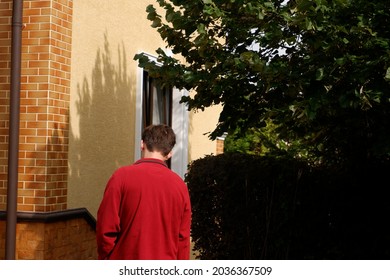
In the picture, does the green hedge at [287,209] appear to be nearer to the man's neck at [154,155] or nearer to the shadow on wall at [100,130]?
the shadow on wall at [100,130]

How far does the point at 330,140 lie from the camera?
26.7 feet

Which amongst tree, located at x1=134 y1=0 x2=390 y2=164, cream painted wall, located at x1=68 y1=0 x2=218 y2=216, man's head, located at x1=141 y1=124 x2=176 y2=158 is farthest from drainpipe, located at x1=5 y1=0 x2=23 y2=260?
man's head, located at x1=141 y1=124 x2=176 y2=158

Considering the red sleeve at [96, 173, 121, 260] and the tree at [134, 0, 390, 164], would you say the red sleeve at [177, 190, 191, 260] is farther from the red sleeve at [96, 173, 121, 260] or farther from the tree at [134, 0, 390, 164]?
the tree at [134, 0, 390, 164]

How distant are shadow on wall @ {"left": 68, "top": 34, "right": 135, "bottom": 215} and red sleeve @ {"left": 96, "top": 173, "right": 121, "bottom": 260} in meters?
3.29

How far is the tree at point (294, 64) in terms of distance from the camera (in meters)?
5.39

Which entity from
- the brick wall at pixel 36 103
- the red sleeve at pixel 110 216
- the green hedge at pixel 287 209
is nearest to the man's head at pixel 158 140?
the red sleeve at pixel 110 216

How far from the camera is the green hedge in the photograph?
8203 millimetres

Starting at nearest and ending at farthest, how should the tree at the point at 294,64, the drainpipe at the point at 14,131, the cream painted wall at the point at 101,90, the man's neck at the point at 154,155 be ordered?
the man's neck at the point at 154,155 < the tree at the point at 294,64 < the drainpipe at the point at 14,131 < the cream painted wall at the point at 101,90

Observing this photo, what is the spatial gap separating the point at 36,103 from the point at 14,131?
0.44m

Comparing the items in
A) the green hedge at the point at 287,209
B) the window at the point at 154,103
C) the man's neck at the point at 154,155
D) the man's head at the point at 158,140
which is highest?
the window at the point at 154,103

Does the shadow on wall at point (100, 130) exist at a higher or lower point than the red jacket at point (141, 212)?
higher

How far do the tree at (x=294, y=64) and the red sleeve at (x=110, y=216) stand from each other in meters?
2.01

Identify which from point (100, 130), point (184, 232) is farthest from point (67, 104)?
point (184, 232)

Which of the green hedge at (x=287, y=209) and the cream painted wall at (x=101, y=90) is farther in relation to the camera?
the green hedge at (x=287, y=209)
